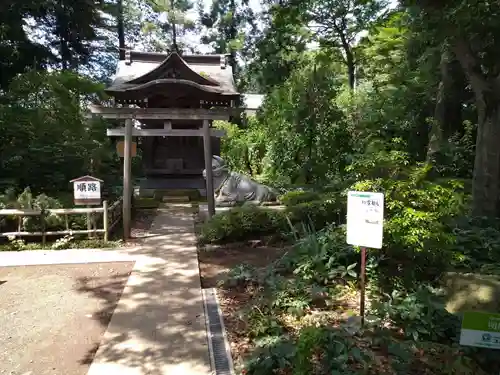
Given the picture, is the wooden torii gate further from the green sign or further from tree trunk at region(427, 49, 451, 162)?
the green sign

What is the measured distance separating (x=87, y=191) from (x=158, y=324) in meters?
4.69

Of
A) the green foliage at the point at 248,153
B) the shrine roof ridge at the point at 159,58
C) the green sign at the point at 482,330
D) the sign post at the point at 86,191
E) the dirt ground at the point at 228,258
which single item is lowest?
the dirt ground at the point at 228,258

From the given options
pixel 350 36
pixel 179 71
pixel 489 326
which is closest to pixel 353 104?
pixel 350 36

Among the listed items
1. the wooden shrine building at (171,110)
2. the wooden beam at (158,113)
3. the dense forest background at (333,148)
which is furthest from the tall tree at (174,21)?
the wooden beam at (158,113)

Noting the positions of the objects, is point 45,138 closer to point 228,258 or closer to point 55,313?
point 228,258

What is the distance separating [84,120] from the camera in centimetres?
1474

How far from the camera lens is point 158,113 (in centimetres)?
884

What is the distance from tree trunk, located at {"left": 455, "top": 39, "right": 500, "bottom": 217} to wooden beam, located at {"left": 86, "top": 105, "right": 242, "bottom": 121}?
4969 millimetres

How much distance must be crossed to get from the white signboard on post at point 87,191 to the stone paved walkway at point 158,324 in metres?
1.57

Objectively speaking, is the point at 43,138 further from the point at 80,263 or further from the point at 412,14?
the point at 412,14

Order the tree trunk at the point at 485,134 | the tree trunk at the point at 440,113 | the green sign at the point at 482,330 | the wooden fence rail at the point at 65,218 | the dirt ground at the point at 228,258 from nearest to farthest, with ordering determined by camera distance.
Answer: the green sign at the point at 482,330 → the tree trunk at the point at 485,134 → the dirt ground at the point at 228,258 → the wooden fence rail at the point at 65,218 → the tree trunk at the point at 440,113

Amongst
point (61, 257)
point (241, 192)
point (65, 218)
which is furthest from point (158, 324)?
point (241, 192)

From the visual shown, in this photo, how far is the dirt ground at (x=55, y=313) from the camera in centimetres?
362

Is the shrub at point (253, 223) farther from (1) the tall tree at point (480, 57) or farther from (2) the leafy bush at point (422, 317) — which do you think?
(2) the leafy bush at point (422, 317)
